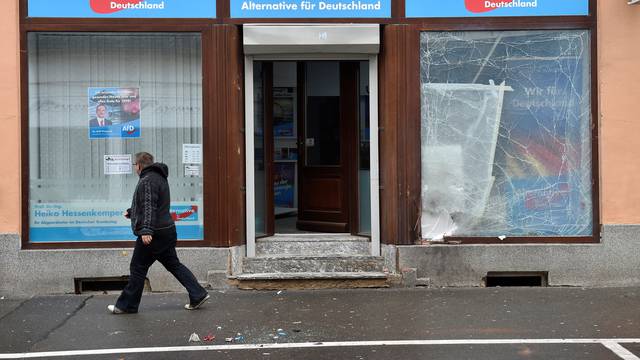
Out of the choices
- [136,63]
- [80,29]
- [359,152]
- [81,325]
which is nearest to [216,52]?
[136,63]

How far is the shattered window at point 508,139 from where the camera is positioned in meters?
8.70

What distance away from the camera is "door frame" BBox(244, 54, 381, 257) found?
8.81 meters

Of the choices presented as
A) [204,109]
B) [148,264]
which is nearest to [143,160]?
[148,264]

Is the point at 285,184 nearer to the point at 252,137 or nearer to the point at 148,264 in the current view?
the point at 252,137

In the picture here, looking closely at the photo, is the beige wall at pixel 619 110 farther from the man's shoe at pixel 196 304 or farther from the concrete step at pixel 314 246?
the man's shoe at pixel 196 304

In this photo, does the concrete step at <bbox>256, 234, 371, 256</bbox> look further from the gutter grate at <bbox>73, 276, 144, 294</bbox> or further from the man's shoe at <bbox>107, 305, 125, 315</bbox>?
the man's shoe at <bbox>107, 305, 125, 315</bbox>

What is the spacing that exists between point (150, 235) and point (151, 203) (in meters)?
0.32

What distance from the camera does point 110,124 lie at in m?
8.72

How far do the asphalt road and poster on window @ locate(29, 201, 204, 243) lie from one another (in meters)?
0.73

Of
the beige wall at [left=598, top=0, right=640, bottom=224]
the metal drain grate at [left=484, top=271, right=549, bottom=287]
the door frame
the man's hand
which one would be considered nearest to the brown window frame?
the door frame

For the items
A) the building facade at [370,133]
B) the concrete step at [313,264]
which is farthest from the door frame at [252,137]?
the concrete step at [313,264]

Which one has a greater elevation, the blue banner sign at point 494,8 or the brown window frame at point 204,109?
the blue banner sign at point 494,8

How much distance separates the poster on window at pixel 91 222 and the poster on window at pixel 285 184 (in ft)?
7.47

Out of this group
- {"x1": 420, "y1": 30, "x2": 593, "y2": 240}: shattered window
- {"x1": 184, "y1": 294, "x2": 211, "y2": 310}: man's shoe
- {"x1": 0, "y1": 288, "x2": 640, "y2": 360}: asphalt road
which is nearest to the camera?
{"x1": 0, "y1": 288, "x2": 640, "y2": 360}: asphalt road
